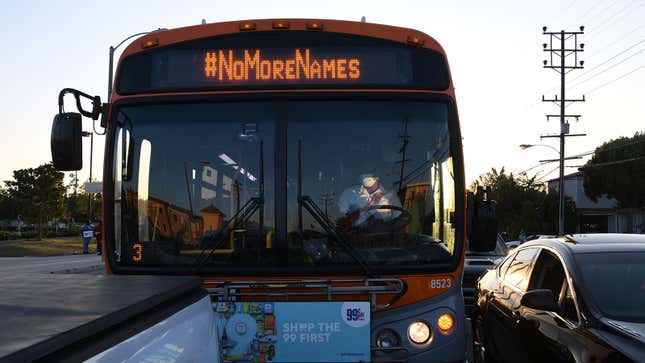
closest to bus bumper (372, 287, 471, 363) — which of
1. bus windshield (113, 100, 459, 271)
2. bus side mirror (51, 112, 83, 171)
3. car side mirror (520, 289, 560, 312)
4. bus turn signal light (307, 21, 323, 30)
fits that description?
bus windshield (113, 100, 459, 271)

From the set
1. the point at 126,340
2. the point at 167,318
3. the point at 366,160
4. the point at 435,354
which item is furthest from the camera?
the point at 366,160

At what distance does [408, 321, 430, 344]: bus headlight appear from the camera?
14.8 feet

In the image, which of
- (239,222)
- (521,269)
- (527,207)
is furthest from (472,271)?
(527,207)

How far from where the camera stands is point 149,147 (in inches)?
193

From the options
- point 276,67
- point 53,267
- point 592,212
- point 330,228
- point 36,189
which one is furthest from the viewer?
point 592,212

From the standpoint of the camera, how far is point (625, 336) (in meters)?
4.25

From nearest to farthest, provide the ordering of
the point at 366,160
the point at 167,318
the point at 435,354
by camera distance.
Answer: the point at 167,318 → the point at 435,354 → the point at 366,160

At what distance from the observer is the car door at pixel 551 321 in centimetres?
475

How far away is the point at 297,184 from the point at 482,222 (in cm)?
146

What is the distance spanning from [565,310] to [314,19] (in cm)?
289

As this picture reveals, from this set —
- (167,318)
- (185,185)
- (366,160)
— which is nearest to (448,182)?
(366,160)

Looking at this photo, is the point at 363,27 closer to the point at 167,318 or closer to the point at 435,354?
the point at 435,354

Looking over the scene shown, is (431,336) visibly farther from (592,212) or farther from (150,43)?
(592,212)

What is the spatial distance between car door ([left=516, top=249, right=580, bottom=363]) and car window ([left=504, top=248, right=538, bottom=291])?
15cm
